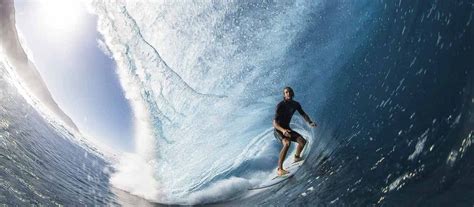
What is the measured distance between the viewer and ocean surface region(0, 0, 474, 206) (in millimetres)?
6219

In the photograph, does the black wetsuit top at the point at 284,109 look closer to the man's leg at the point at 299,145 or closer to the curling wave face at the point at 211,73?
the man's leg at the point at 299,145

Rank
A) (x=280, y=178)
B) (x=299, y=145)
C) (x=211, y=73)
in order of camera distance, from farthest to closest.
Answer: (x=211, y=73)
(x=280, y=178)
(x=299, y=145)

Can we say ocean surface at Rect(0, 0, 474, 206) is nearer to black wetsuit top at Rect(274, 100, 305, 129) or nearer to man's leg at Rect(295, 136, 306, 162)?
man's leg at Rect(295, 136, 306, 162)

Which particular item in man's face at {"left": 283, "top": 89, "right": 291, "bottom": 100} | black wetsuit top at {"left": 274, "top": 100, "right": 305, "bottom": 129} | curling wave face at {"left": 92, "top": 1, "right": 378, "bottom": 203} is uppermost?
curling wave face at {"left": 92, "top": 1, "right": 378, "bottom": 203}

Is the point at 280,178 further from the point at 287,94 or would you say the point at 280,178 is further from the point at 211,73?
the point at 211,73

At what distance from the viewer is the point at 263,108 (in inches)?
429

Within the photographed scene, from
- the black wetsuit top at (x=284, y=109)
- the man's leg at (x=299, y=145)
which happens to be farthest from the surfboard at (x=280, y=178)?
the black wetsuit top at (x=284, y=109)

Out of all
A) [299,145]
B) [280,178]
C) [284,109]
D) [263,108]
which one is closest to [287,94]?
[284,109]

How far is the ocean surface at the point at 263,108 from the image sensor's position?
622 centimetres

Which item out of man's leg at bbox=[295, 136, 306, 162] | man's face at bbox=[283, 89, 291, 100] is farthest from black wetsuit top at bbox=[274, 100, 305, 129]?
man's leg at bbox=[295, 136, 306, 162]

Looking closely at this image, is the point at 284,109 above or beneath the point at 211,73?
beneath

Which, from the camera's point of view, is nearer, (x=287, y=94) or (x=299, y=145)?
(x=287, y=94)

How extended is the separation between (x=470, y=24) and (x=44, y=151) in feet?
27.2

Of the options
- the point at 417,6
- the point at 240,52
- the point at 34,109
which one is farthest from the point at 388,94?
the point at 34,109
